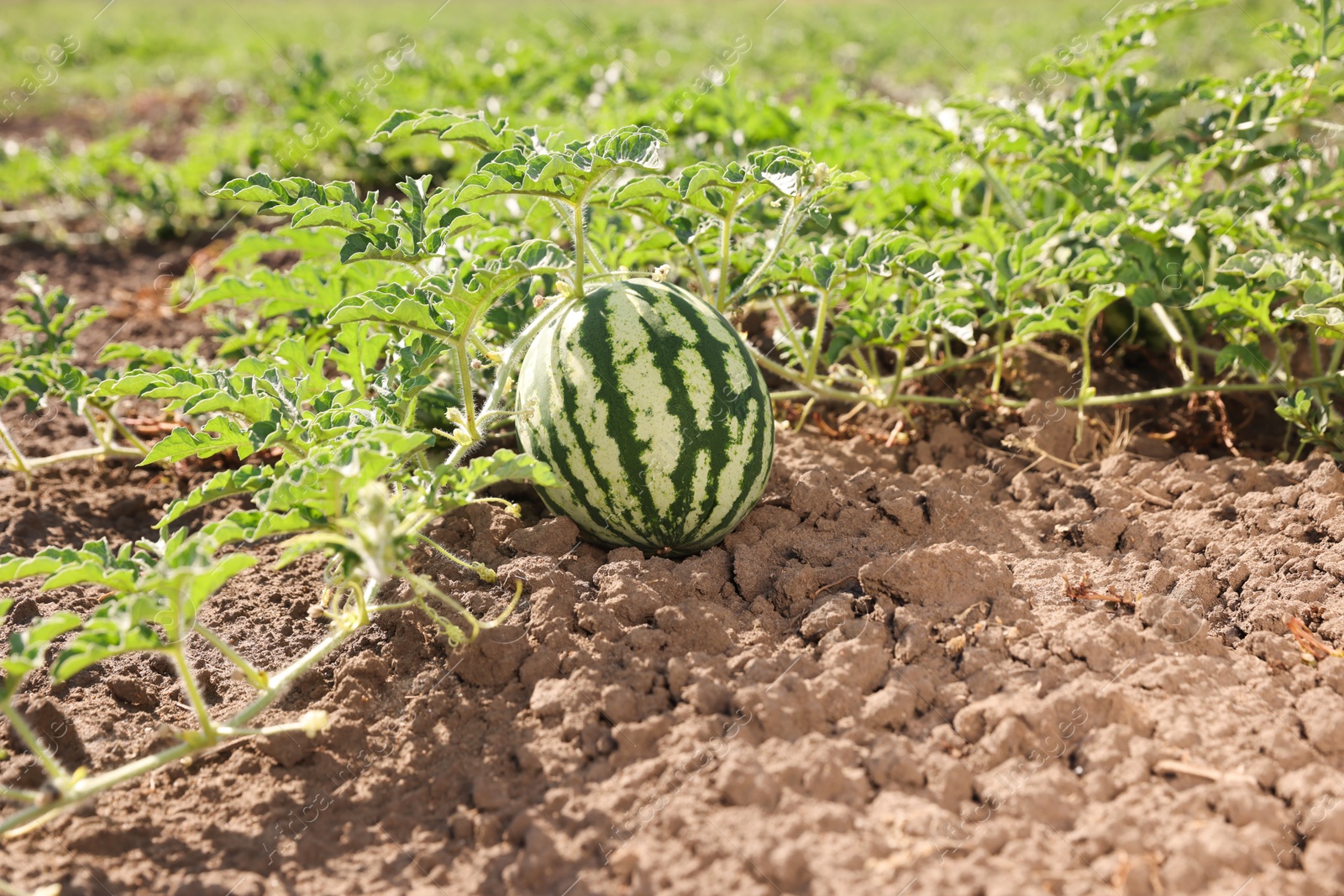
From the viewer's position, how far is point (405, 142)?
5.29 meters

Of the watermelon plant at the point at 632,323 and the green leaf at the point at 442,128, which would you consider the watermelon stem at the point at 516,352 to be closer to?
the watermelon plant at the point at 632,323

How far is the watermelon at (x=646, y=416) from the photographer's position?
2.40 metres

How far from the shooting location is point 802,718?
6.40 ft

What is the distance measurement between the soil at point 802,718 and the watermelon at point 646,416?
0.14 m

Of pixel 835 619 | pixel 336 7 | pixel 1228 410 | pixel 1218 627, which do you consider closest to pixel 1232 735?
pixel 1218 627

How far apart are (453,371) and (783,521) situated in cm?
104

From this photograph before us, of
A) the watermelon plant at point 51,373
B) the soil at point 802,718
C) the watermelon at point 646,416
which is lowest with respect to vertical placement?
the soil at point 802,718

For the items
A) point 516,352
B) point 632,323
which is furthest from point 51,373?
point 632,323

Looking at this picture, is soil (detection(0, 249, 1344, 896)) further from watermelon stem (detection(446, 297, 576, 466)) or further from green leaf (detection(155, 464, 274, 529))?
green leaf (detection(155, 464, 274, 529))

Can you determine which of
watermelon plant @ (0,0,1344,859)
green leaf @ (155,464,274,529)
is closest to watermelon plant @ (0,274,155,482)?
watermelon plant @ (0,0,1344,859)

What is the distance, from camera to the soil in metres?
1.69

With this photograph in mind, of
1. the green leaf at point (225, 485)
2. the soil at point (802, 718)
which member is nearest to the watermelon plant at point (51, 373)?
the soil at point (802, 718)

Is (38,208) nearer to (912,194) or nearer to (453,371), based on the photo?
(453,371)

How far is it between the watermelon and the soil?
5.5 inches
